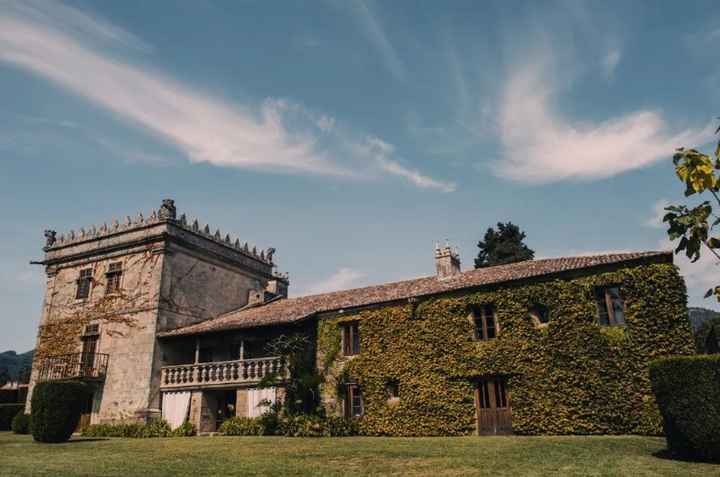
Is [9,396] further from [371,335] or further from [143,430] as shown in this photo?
[371,335]

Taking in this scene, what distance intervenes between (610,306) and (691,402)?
25.6ft

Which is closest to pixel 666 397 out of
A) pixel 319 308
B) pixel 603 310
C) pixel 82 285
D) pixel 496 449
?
pixel 496 449

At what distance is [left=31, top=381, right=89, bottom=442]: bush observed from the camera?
63.4 ft

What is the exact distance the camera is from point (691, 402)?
36.8ft

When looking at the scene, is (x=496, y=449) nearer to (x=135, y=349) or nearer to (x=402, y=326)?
(x=402, y=326)

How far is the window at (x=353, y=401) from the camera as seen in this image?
22859 millimetres

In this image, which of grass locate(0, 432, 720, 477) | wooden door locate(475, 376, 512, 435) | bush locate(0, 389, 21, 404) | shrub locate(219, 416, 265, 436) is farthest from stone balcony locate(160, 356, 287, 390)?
bush locate(0, 389, 21, 404)

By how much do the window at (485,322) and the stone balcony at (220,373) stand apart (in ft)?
29.4

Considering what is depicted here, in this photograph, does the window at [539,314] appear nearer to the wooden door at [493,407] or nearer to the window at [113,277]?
the wooden door at [493,407]

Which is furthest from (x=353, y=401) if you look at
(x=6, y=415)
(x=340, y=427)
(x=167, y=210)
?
(x=6, y=415)

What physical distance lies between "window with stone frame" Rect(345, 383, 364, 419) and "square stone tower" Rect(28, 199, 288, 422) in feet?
34.7

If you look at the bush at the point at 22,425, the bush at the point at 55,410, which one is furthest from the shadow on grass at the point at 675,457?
the bush at the point at 22,425

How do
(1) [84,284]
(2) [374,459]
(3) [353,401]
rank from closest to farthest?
(2) [374,459] → (3) [353,401] → (1) [84,284]

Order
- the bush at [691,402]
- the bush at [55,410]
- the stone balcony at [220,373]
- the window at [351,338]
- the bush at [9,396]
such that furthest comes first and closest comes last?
the bush at [9,396] → the stone balcony at [220,373] → the window at [351,338] → the bush at [55,410] → the bush at [691,402]
